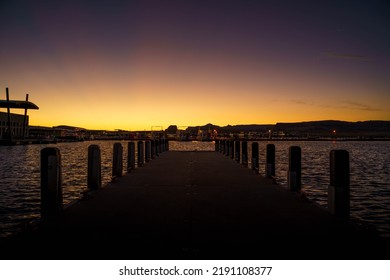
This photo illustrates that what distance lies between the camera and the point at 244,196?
8.39 meters

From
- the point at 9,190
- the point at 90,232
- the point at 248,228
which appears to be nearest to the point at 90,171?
the point at 90,232

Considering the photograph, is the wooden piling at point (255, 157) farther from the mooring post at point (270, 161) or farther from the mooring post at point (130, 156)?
the mooring post at point (130, 156)

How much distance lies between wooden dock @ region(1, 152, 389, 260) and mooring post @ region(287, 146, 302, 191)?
98 cm

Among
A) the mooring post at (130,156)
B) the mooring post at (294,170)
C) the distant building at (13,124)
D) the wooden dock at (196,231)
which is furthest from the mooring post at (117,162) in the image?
the distant building at (13,124)

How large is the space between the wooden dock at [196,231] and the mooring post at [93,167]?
100 centimetres

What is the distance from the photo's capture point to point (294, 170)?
368 inches

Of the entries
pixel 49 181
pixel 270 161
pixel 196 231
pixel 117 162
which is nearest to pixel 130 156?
pixel 117 162

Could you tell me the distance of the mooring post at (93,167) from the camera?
9.04 meters

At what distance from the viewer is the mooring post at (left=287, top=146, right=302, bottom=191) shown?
29.8 ft

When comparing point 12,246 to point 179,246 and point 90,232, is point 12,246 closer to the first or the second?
point 90,232

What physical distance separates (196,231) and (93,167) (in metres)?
5.11

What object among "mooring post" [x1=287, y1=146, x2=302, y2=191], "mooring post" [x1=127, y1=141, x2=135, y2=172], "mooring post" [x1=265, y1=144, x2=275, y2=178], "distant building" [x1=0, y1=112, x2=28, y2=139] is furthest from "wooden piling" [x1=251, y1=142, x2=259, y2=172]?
"distant building" [x1=0, y1=112, x2=28, y2=139]

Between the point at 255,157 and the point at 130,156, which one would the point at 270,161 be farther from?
the point at 130,156
